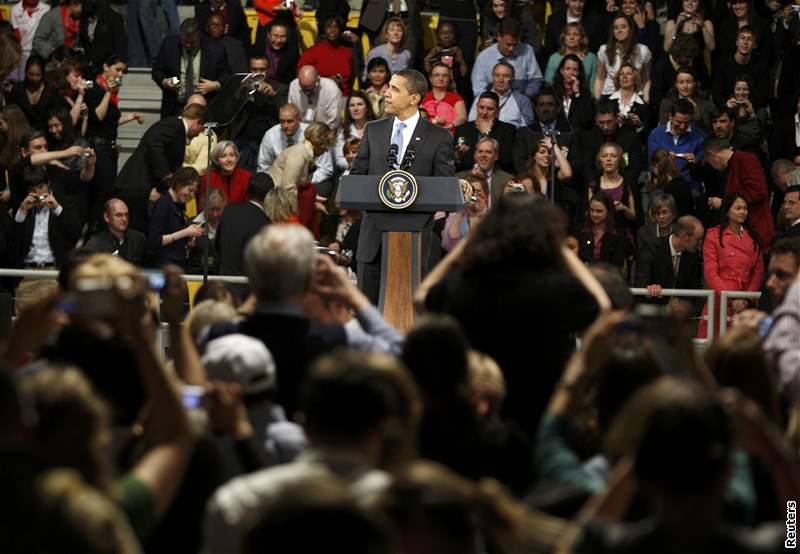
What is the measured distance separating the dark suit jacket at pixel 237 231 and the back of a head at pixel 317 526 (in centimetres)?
816

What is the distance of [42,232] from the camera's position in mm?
11594

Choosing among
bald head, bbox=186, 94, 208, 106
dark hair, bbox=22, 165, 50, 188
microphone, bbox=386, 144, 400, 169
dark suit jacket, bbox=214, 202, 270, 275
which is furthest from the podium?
bald head, bbox=186, 94, 208, 106

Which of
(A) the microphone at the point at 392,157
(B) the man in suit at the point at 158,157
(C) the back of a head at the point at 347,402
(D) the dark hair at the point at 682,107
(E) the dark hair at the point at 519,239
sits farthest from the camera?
(D) the dark hair at the point at 682,107

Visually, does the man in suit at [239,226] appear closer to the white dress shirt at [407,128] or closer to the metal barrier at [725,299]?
the white dress shirt at [407,128]

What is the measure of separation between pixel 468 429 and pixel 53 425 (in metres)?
1.11

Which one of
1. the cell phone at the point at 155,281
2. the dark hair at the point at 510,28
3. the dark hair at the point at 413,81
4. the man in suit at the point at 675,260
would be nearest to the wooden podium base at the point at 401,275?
the dark hair at the point at 413,81

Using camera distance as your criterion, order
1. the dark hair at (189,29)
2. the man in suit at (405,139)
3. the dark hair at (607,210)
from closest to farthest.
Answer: the man in suit at (405,139) → the dark hair at (607,210) → the dark hair at (189,29)

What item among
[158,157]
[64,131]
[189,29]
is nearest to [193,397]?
[158,157]

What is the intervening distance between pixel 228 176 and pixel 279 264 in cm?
785

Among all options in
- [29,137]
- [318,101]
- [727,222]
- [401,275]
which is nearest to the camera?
[401,275]

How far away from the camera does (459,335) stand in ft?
12.9

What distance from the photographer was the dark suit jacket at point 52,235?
11547mm

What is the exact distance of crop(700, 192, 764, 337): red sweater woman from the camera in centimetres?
1148

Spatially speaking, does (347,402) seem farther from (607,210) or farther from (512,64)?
(512,64)
